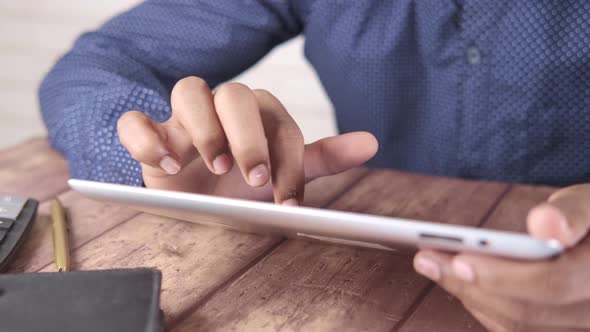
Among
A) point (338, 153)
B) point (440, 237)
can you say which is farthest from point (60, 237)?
point (440, 237)

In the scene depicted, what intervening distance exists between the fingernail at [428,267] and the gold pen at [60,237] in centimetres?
32

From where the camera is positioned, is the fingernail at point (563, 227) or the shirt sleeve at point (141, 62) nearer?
the fingernail at point (563, 227)

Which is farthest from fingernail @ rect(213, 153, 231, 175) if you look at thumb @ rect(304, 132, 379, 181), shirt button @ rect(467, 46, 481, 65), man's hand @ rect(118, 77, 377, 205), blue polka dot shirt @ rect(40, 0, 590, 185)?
shirt button @ rect(467, 46, 481, 65)

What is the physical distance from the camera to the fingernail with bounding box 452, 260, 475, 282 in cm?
39

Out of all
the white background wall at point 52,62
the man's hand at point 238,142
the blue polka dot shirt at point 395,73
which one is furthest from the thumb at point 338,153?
the white background wall at point 52,62

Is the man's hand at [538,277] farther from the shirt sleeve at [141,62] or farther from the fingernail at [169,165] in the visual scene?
the shirt sleeve at [141,62]

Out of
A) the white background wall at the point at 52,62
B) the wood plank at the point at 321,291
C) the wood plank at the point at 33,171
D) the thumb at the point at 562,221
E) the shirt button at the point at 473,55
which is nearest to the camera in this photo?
the thumb at the point at 562,221

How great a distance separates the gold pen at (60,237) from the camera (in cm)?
57

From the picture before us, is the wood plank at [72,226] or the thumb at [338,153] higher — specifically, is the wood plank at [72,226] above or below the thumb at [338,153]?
below

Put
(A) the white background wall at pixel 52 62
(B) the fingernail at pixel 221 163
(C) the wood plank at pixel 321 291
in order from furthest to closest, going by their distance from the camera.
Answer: (A) the white background wall at pixel 52 62, (B) the fingernail at pixel 221 163, (C) the wood plank at pixel 321 291

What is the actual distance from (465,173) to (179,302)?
0.65 m

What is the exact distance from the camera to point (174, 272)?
564mm

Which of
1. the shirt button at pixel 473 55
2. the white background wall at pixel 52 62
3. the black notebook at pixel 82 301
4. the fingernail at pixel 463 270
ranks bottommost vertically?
the white background wall at pixel 52 62

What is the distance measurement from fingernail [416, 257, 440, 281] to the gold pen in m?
0.32
